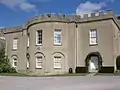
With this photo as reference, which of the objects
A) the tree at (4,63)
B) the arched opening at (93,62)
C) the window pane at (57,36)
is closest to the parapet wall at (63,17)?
the window pane at (57,36)

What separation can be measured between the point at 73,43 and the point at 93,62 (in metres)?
3.73

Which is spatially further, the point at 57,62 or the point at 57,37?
the point at 57,37

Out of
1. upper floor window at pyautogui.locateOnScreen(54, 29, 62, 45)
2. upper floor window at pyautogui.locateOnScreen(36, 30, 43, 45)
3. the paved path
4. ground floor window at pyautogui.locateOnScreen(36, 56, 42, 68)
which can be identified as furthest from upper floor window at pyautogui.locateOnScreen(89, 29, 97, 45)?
the paved path

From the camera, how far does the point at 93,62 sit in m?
31.8

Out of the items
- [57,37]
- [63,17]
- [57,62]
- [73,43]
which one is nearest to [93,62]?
[73,43]

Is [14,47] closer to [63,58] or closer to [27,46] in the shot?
[27,46]

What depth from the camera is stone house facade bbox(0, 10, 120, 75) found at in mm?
30766

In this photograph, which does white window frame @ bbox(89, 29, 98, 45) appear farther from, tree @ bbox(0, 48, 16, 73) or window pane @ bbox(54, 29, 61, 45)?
tree @ bbox(0, 48, 16, 73)

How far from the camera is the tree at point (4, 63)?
3503cm

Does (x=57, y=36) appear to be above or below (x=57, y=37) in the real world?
above

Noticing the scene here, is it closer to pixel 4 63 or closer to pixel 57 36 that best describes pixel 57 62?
pixel 57 36

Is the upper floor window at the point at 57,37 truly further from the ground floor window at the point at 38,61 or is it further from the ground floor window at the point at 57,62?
the ground floor window at the point at 38,61

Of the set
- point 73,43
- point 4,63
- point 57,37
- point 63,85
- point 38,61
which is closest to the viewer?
point 63,85

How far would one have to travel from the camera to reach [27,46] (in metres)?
35.8
